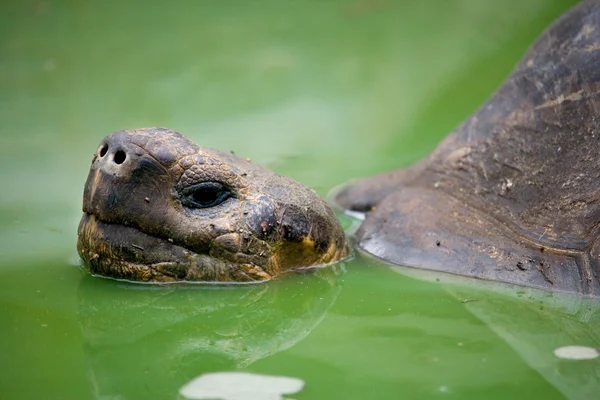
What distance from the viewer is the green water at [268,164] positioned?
108 inches

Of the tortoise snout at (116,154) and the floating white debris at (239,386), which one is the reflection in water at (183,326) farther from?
the tortoise snout at (116,154)

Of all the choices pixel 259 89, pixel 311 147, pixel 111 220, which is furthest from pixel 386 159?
pixel 111 220

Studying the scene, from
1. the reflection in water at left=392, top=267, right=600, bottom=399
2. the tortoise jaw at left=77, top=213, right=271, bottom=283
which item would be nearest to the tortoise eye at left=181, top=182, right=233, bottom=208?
the tortoise jaw at left=77, top=213, right=271, bottom=283

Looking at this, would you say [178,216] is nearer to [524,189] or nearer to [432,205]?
[432,205]

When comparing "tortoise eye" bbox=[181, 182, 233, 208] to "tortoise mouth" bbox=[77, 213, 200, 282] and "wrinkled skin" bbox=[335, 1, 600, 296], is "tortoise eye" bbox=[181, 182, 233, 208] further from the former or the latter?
"wrinkled skin" bbox=[335, 1, 600, 296]

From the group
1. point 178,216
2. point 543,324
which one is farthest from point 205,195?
point 543,324

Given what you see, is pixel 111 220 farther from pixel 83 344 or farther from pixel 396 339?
pixel 396 339

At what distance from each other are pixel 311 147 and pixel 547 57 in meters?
2.11

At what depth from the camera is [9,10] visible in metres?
6.25

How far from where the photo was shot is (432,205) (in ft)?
13.5

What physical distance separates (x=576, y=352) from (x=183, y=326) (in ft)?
4.62

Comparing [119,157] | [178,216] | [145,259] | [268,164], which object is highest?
[268,164]

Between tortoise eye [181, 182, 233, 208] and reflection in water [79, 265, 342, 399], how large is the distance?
0.35 meters

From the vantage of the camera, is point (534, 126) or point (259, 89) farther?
point (259, 89)
